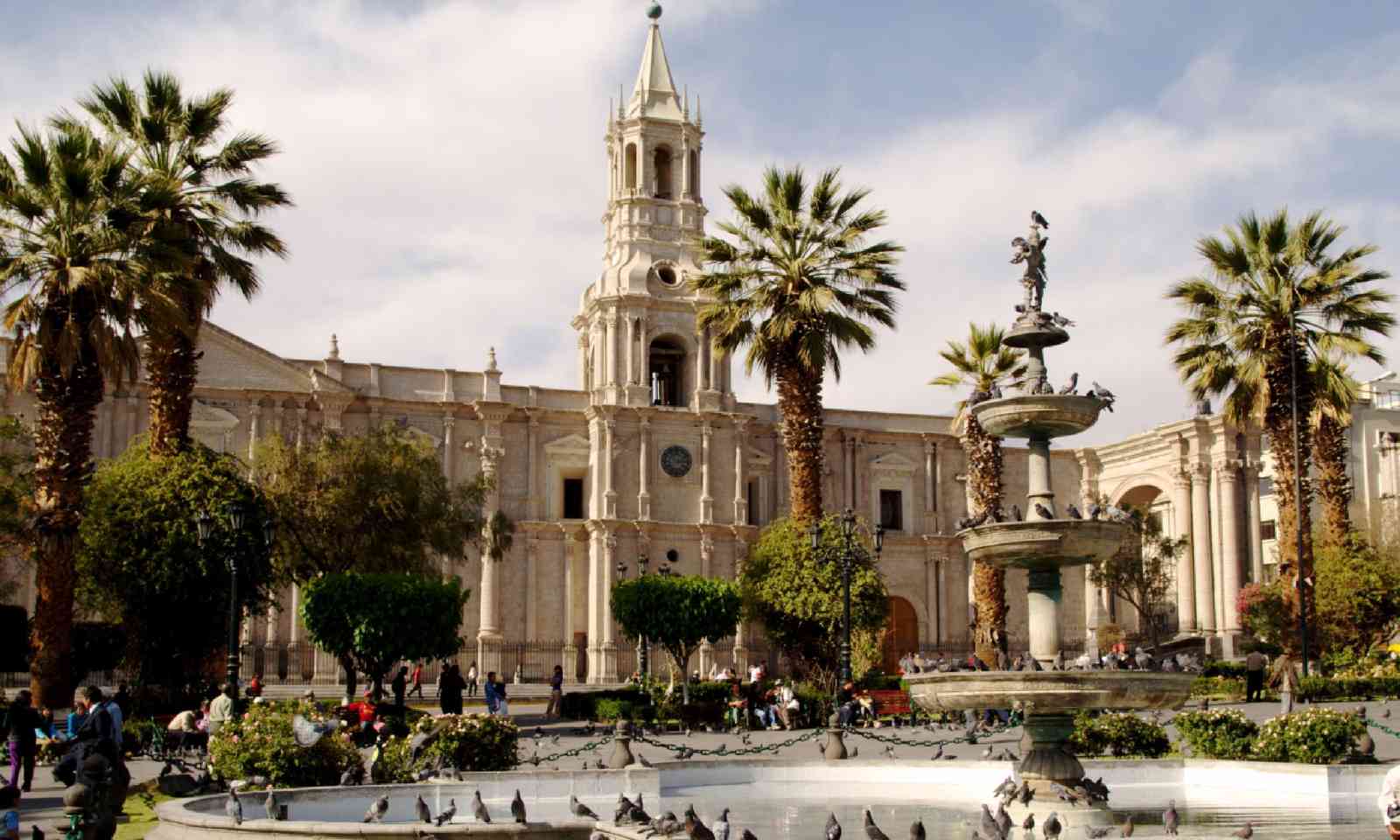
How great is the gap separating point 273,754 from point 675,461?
3217 cm

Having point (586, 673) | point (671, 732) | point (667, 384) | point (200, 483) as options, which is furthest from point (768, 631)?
point (667, 384)

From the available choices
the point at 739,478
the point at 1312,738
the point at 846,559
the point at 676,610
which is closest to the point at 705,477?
the point at 739,478

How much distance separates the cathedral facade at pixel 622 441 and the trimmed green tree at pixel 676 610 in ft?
41.0

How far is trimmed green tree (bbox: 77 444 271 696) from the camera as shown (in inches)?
952

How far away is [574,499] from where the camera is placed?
47.6 metres

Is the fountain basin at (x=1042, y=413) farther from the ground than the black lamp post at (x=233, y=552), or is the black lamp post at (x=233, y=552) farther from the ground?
the fountain basin at (x=1042, y=413)

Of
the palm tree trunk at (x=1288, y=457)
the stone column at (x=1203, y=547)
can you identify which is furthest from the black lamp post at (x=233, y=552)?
the stone column at (x=1203, y=547)

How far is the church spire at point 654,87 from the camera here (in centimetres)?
4725

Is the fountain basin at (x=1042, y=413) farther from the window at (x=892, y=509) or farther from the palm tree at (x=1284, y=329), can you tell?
the window at (x=892, y=509)

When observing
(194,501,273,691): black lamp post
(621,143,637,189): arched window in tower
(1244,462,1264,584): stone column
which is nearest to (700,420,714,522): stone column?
(621,143,637,189): arched window in tower

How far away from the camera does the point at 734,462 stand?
1849 inches

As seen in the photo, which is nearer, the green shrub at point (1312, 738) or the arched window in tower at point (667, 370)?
the green shrub at point (1312, 738)

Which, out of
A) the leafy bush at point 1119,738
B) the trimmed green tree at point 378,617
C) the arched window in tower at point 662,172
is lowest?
the leafy bush at point 1119,738

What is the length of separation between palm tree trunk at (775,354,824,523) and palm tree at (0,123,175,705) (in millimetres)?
12062
